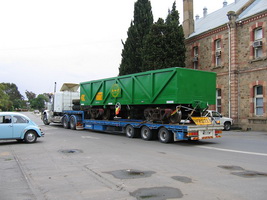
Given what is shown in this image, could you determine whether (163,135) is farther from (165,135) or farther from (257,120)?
(257,120)

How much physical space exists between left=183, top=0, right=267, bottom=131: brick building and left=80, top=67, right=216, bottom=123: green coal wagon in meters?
9.75

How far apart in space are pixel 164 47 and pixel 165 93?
45.3 ft

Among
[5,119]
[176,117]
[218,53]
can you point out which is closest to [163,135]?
[176,117]

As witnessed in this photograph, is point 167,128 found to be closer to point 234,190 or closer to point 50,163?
point 50,163

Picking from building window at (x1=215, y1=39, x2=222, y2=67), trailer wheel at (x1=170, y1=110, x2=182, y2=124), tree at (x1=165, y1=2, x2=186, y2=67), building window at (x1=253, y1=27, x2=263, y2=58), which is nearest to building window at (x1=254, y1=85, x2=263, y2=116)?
building window at (x1=253, y1=27, x2=263, y2=58)

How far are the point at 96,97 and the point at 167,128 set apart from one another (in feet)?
26.9

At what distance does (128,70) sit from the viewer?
1247 inches

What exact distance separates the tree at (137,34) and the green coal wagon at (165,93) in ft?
45.0

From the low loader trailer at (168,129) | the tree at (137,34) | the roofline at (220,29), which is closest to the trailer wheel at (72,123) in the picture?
the low loader trailer at (168,129)

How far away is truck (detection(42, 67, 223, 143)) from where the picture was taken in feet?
43.7

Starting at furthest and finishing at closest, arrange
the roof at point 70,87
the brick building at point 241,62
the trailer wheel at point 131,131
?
the roof at point 70,87
the brick building at point 241,62
the trailer wheel at point 131,131

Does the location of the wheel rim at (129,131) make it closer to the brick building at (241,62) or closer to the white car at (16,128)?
the white car at (16,128)

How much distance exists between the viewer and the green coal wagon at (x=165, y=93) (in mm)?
13469

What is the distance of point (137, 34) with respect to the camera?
31.4 meters
